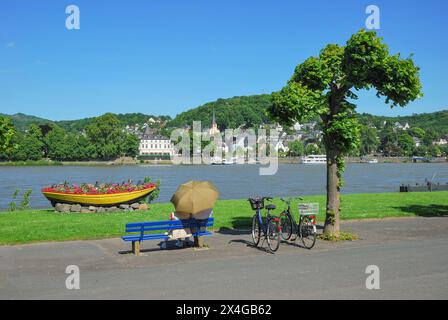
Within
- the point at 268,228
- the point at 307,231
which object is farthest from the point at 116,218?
the point at 307,231

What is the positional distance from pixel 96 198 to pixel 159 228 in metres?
8.58

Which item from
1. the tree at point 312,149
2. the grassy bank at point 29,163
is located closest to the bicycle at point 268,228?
the grassy bank at point 29,163

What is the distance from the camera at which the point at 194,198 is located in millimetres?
13117

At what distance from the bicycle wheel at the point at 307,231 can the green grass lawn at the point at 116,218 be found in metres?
4.16

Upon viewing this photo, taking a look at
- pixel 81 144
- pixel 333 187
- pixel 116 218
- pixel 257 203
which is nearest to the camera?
pixel 257 203

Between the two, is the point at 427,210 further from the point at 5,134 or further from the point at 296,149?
the point at 296,149

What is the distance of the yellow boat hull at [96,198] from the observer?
66.2ft

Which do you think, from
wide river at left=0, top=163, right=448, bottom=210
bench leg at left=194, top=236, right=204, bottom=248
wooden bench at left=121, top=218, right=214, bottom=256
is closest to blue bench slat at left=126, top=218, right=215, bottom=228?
wooden bench at left=121, top=218, right=214, bottom=256

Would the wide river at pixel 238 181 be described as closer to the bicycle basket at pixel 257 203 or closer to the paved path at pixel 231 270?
the paved path at pixel 231 270

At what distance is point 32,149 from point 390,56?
14138 centimetres

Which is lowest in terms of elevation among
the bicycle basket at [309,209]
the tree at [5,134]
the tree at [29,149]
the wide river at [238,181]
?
the wide river at [238,181]

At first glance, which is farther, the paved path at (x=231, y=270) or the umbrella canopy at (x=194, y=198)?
the umbrella canopy at (x=194, y=198)

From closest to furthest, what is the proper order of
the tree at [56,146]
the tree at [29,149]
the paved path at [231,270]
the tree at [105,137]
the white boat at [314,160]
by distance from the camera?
the paved path at [231,270]
the tree at [29,149]
the tree at [56,146]
the tree at [105,137]
the white boat at [314,160]
